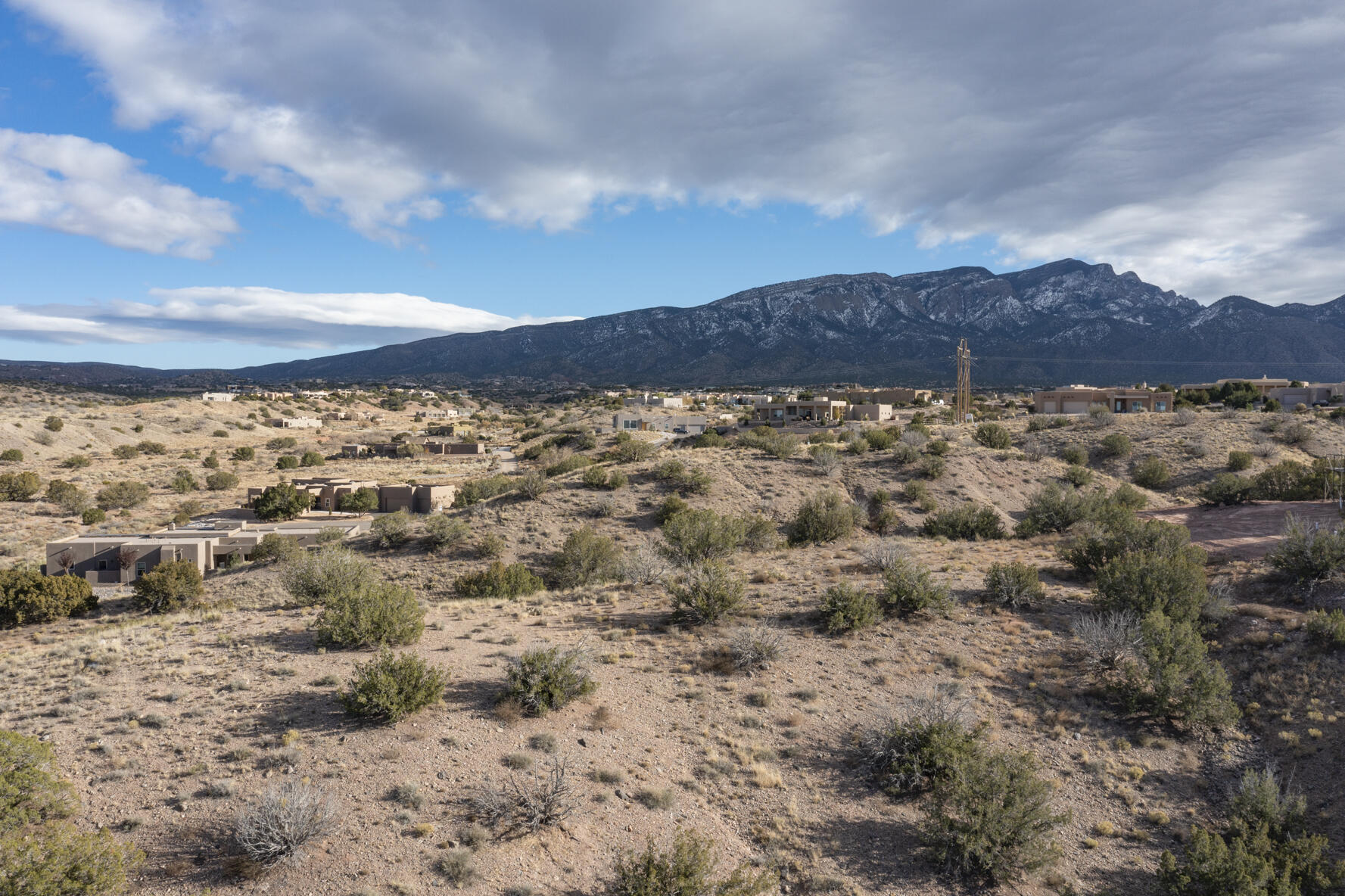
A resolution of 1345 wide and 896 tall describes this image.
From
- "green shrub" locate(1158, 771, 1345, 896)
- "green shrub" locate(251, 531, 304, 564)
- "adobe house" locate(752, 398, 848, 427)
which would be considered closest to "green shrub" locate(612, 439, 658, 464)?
"green shrub" locate(251, 531, 304, 564)

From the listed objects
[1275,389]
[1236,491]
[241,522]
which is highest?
[1275,389]

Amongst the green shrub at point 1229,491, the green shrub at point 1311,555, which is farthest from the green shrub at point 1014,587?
the green shrub at point 1229,491

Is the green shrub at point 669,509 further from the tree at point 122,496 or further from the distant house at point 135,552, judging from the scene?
the tree at point 122,496

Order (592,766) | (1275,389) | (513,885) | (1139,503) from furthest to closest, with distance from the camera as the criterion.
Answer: (1275,389) → (1139,503) → (592,766) → (513,885)

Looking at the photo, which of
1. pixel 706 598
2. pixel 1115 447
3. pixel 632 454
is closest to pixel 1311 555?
pixel 706 598

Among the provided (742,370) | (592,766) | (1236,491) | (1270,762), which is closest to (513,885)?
(592,766)

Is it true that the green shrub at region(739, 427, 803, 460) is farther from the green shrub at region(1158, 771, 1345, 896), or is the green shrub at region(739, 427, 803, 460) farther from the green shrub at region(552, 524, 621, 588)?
the green shrub at region(1158, 771, 1345, 896)

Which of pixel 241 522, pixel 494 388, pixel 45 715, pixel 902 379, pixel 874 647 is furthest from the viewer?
pixel 494 388

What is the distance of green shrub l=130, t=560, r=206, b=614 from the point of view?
60.7 ft

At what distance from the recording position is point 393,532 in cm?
2417

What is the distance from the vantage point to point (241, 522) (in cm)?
3123

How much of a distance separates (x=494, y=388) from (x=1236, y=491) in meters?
161

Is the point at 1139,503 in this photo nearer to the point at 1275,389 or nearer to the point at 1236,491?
the point at 1236,491

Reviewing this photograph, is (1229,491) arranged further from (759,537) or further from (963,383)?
(963,383)
